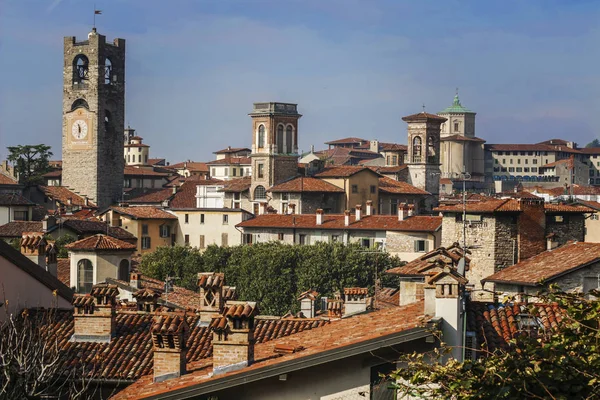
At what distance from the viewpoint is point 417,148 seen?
11244 cm

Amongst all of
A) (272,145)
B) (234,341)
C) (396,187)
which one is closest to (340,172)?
(396,187)

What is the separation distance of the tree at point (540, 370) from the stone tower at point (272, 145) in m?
87.3

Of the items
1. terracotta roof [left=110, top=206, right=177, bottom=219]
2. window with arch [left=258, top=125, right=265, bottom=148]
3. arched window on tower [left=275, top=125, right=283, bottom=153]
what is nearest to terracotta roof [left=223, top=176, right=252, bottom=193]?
window with arch [left=258, top=125, right=265, bottom=148]

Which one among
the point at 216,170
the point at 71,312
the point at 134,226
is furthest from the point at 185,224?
the point at 71,312

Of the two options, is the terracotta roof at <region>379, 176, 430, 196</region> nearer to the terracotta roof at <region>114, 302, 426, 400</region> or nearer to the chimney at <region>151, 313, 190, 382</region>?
the terracotta roof at <region>114, 302, 426, 400</region>

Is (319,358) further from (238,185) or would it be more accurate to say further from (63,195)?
(63,195)

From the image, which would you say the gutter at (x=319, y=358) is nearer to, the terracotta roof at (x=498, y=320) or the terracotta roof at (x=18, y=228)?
the terracotta roof at (x=498, y=320)

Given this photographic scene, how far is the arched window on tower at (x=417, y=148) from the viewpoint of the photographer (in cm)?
11119

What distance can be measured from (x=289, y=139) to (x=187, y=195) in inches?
382

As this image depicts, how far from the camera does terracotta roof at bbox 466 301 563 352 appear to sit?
13438 mm

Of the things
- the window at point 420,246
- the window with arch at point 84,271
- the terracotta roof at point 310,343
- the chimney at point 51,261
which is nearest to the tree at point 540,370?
the terracotta roof at point 310,343

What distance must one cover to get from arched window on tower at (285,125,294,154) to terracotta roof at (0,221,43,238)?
32.5 metres

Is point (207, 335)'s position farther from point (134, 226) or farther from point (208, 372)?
point (134, 226)

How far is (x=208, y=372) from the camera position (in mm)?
14367
